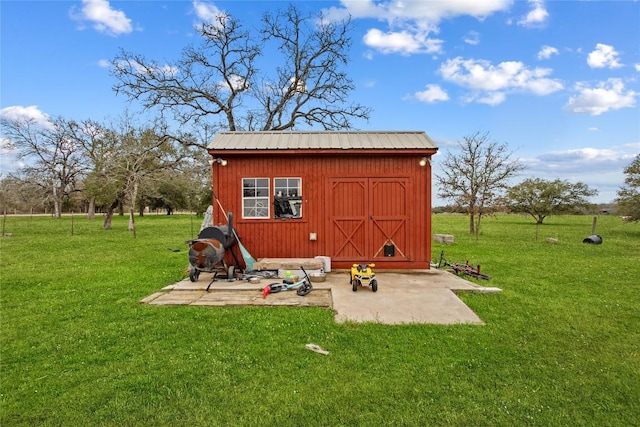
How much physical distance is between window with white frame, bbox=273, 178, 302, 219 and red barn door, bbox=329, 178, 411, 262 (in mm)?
827

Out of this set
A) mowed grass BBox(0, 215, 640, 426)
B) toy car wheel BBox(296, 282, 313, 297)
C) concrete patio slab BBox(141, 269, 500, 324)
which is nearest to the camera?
mowed grass BBox(0, 215, 640, 426)

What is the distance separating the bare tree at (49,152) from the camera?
21281mm

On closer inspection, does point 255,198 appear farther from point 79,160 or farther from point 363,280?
point 79,160

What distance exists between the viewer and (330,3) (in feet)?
51.6

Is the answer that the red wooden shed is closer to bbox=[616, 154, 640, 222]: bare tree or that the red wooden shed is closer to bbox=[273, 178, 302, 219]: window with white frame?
bbox=[273, 178, 302, 219]: window with white frame

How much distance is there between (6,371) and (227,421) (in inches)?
105

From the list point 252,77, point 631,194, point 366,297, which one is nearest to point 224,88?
point 252,77

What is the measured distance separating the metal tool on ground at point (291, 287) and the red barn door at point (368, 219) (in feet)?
6.04

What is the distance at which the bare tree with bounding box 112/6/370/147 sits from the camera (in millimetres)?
16234

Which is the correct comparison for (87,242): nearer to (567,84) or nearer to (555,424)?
(555,424)

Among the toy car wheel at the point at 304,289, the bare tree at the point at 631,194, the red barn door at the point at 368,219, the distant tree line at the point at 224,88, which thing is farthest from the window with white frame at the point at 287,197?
the bare tree at the point at 631,194

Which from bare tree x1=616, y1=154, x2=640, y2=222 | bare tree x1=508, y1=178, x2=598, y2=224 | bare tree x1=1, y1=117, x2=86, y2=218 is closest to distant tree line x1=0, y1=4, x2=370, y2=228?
bare tree x1=1, y1=117, x2=86, y2=218

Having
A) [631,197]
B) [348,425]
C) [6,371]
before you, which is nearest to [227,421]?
[348,425]

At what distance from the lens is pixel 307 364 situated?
341 centimetres
